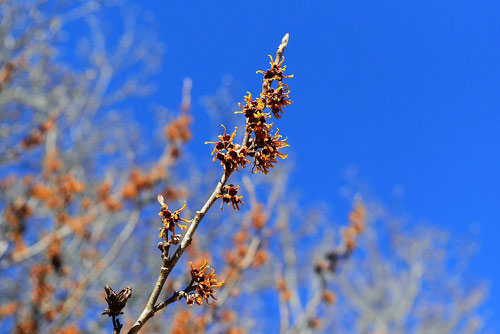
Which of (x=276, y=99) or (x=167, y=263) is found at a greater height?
(x=276, y=99)

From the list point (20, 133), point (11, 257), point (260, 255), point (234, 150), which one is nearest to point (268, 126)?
point (234, 150)

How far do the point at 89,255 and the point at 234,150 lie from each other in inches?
164

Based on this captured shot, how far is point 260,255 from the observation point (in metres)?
4.86

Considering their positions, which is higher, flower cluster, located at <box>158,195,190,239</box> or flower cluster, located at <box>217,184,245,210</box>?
flower cluster, located at <box>217,184,245,210</box>

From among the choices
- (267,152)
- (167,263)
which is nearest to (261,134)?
(267,152)

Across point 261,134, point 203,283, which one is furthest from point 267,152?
point 203,283

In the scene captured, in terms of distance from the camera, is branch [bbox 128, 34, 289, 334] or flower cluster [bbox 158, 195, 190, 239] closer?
branch [bbox 128, 34, 289, 334]

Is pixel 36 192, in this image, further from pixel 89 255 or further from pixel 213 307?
pixel 213 307

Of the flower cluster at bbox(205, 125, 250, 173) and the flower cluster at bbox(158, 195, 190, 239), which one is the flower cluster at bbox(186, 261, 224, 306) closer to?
the flower cluster at bbox(158, 195, 190, 239)

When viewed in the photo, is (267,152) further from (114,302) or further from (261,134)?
(114,302)

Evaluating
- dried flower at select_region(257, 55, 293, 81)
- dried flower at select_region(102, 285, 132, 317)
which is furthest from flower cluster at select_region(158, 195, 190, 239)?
dried flower at select_region(257, 55, 293, 81)

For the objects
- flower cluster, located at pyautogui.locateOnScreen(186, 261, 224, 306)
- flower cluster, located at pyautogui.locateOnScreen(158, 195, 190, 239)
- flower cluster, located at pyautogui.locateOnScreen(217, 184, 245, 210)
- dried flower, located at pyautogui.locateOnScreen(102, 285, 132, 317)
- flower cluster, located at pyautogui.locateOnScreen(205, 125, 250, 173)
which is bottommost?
dried flower, located at pyautogui.locateOnScreen(102, 285, 132, 317)

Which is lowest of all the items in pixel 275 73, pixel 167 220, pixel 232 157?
pixel 167 220

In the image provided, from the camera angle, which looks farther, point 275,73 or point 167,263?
point 275,73
